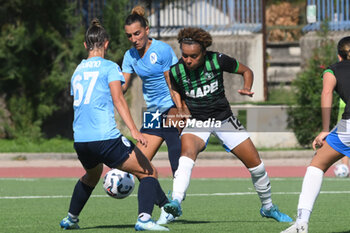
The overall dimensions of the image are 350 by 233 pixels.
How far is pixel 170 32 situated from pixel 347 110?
15.6 m

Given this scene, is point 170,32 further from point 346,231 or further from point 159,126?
point 346,231

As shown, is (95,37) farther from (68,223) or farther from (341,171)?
(341,171)

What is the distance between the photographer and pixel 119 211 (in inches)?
408

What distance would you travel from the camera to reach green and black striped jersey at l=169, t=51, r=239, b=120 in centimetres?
854

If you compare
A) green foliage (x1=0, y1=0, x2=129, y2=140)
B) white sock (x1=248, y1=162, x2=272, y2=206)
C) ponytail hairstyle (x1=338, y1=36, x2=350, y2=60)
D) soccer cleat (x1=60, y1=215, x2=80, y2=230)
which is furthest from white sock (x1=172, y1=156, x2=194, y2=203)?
green foliage (x1=0, y1=0, x2=129, y2=140)

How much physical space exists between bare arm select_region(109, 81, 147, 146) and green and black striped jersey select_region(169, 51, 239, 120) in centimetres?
113

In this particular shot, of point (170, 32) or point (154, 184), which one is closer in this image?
point (154, 184)

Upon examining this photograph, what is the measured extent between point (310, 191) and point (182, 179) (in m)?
1.48

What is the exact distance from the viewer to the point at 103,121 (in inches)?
301

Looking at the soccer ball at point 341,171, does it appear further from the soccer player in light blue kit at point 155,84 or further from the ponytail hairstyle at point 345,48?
the ponytail hairstyle at point 345,48

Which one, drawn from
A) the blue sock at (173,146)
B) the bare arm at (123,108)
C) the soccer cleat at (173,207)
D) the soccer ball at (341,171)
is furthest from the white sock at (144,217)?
the soccer ball at (341,171)

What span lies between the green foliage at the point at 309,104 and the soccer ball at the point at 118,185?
12.2 meters

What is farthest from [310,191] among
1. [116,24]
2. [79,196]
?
[116,24]

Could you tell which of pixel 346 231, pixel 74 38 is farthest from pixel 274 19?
pixel 346 231
